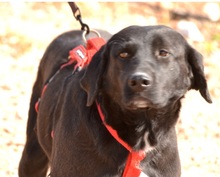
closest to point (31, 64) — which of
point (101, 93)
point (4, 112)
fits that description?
point (4, 112)

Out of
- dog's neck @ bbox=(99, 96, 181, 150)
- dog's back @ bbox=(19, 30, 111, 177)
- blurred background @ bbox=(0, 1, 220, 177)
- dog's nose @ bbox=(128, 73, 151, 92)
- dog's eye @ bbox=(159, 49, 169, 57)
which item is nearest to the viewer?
dog's nose @ bbox=(128, 73, 151, 92)

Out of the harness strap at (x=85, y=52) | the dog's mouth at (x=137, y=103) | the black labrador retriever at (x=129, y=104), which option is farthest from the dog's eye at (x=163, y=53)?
the harness strap at (x=85, y=52)

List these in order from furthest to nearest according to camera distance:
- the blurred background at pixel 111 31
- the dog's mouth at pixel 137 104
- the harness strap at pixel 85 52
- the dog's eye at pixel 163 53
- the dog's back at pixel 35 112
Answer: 1. the blurred background at pixel 111 31
2. the dog's back at pixel 35 112
3. the harness strap at pixel 85 52
4. the dog's eye at pixel 163 53
5. the dog's mouth at pixel 137 104

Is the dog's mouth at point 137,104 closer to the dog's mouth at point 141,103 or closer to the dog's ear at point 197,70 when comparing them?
the dog's mouth at point 141,103

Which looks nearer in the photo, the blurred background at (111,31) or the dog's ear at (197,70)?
the dog's ear at (197,70)

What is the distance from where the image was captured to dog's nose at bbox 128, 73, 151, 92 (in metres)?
3.93

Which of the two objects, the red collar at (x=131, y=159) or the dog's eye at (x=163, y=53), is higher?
the dog's eye at (x=163, y=53)

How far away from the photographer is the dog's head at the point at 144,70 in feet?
13.2

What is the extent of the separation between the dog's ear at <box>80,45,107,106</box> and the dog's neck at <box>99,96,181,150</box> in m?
0.11

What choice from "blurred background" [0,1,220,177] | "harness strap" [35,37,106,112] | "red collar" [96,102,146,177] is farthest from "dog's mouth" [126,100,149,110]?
"harness strap" [35,37,106,112]

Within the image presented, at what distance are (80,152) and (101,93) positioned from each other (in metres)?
0.41

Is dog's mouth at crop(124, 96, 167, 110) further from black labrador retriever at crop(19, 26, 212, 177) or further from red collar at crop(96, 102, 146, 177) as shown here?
red collar at crop(96, 102, 146, 177)

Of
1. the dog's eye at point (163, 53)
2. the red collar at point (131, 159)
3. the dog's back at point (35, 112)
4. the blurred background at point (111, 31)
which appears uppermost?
the dog's eye at point (163, 53)

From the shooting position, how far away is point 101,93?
14.3ft
